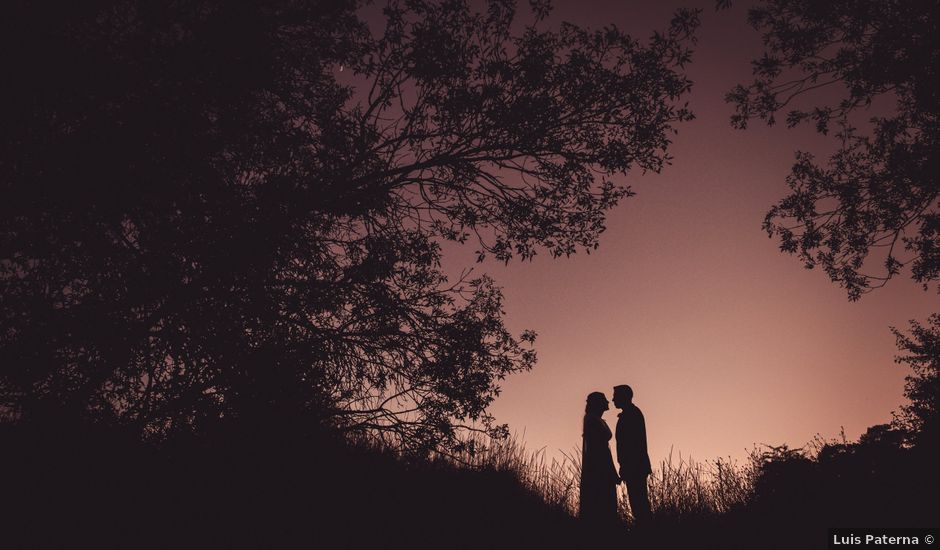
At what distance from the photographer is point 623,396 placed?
21.0 feet

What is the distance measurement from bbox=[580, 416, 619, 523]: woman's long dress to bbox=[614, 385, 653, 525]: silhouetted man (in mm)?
178

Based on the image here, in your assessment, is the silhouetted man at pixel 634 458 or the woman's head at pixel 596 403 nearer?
the silhouetted man at pixel 634 458

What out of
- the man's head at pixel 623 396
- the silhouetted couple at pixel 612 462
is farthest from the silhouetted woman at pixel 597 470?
the man's head at pixel 623 396

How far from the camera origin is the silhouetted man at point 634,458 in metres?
6.04

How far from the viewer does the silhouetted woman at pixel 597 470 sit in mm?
6160

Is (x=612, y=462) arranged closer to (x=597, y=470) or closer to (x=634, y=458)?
(x=597, y=470)

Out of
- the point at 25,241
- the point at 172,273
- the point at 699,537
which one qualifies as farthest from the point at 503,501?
the point at 25,241

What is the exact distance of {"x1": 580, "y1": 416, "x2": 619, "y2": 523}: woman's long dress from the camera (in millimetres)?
6156

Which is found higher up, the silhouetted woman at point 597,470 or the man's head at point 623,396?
the man's head at point 623,396

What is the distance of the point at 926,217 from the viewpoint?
955 cm

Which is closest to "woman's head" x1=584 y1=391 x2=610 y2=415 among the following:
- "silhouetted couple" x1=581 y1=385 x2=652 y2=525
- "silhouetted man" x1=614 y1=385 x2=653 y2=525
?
"silhouetted couple" x1=581 y1=385 x2=652 y2=525

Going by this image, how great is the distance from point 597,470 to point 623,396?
110 centimetres

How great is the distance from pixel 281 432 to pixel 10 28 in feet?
17.5

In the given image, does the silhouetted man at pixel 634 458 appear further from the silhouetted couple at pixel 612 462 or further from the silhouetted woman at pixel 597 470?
the silhouetted woman at pixel 597 470
